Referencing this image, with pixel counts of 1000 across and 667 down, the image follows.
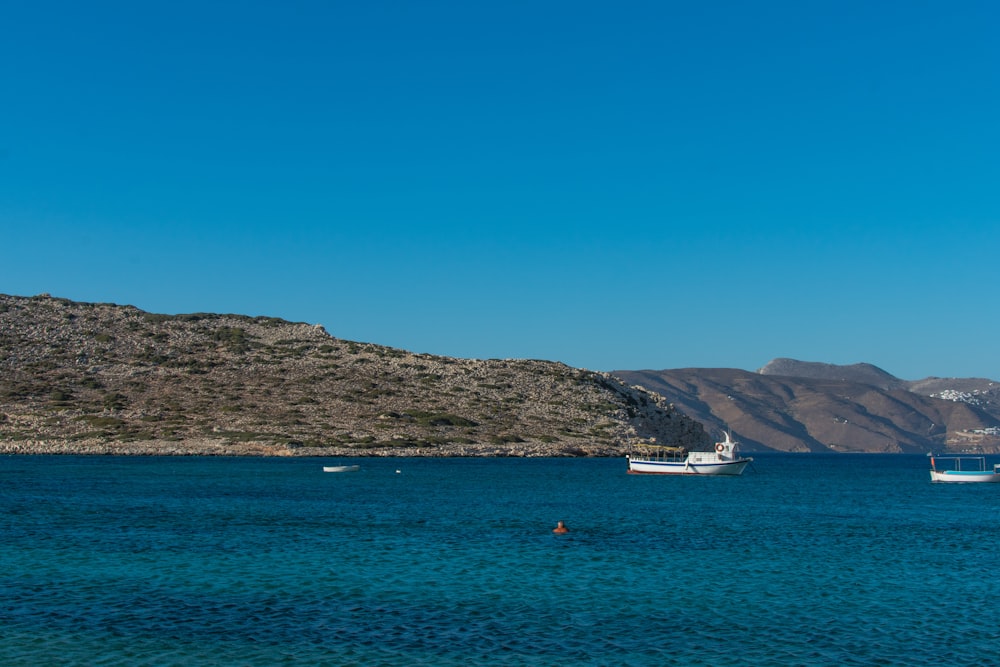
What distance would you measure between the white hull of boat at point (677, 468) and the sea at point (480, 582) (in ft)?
151

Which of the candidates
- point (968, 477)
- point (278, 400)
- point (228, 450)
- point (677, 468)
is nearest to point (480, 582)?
point (677, 468)

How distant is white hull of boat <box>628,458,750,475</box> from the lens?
117m

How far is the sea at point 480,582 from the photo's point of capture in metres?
23.8

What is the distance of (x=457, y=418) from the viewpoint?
6457 inches

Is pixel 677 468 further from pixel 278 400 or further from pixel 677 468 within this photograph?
pixel 278 400

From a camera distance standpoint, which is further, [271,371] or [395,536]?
[271,371]

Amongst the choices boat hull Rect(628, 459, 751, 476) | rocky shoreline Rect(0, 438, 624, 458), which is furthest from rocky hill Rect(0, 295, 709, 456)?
boat hull Rect(628, 459, 751, 476)

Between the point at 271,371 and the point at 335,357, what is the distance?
16.5 m

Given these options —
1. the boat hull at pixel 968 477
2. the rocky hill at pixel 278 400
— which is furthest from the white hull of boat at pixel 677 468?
the rocky hill at pixel 278 400

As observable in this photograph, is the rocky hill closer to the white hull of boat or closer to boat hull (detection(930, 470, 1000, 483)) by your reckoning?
the white hull of boat

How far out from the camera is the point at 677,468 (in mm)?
117688

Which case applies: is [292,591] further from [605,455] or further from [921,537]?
[605,455]

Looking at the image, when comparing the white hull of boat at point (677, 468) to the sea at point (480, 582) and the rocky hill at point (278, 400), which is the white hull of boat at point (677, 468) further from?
the sea at point (480, 582)

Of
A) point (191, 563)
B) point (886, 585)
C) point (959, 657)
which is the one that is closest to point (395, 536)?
point (191, 563)
